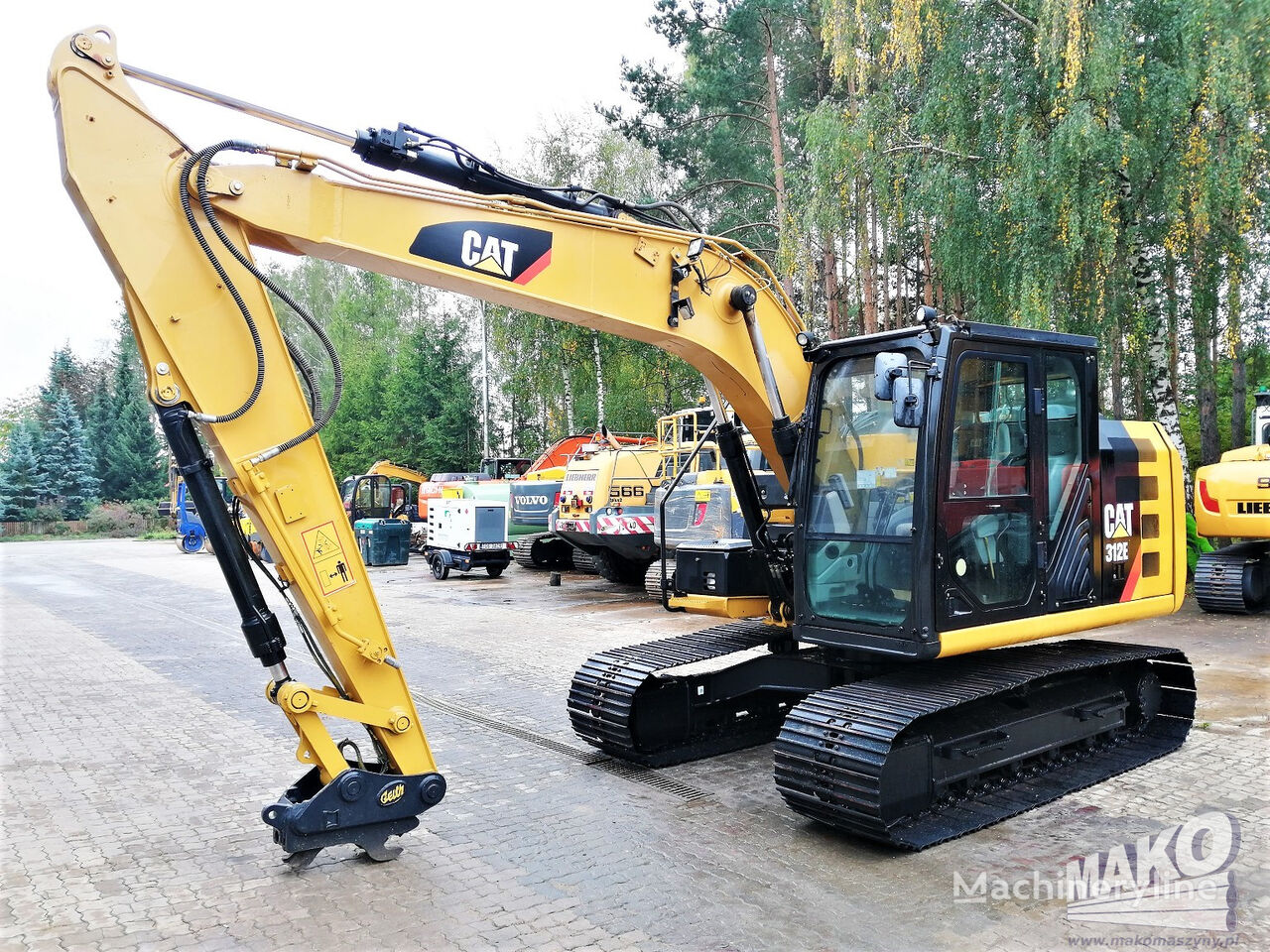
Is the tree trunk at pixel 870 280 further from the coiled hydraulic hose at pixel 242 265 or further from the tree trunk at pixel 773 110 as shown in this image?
the coiled hydraulic hose at pixel 242 265

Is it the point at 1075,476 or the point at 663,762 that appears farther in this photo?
the point at 663,762

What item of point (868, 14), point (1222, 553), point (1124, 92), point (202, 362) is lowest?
point (1222, 553)

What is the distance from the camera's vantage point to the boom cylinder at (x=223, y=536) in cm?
416

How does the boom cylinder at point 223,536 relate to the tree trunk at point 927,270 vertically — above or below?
below

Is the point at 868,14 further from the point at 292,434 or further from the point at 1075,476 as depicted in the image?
the point at 292,434

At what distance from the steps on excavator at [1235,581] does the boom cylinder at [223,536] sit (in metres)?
11.6

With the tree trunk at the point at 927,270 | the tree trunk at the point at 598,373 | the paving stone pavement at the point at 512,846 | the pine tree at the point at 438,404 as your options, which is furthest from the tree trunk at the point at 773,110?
the pine tree at the point at 438,404

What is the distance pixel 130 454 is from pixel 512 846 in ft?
164

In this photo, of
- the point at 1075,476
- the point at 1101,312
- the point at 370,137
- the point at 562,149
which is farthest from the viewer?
the point at 562,149

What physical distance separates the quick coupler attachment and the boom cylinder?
0.62m

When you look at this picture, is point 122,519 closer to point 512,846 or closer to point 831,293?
point 831,293

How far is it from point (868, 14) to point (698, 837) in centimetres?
1373

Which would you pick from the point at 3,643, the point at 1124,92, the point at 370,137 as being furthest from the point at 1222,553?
the point at 3,643

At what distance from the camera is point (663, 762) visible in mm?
6020
